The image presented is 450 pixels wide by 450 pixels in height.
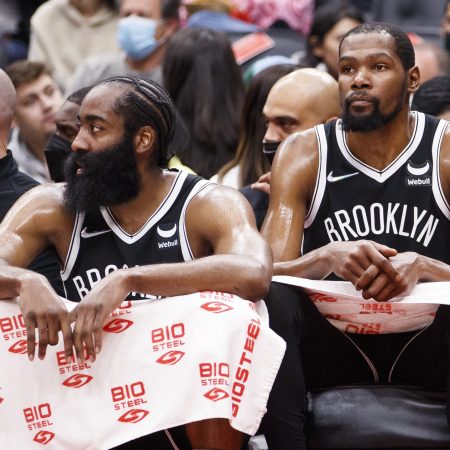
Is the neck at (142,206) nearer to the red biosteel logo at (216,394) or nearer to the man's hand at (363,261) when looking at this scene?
the man's hand at (363,261)

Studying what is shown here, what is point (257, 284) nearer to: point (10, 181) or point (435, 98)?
point (10, 181)

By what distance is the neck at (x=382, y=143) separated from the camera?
430 centimetres

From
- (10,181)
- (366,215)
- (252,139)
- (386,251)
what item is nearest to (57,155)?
(10,181)

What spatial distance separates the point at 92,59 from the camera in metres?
7.25

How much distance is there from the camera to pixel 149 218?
4.14 m

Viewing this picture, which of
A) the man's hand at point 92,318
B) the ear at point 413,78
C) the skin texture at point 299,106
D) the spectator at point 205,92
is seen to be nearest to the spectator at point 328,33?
the spectator at point 205,92

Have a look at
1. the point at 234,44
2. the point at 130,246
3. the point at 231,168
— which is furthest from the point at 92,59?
the point at 130,246

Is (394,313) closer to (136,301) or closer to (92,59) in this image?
(136,301)

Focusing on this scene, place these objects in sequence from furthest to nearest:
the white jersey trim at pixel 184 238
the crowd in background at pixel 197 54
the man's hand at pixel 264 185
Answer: the crowd in background at pixel 197 54
the man's hand at pixel 264 185
the white jersey trim at pixel 184 238

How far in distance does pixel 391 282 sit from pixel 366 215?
1.61ft

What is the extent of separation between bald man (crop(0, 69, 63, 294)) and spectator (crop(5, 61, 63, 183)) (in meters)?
1.54

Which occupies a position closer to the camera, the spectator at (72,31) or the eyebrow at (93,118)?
the eyebrow at (93,118)

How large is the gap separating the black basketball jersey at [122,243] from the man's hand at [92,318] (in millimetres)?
451

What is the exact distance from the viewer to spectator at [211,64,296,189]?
17.7 ft
